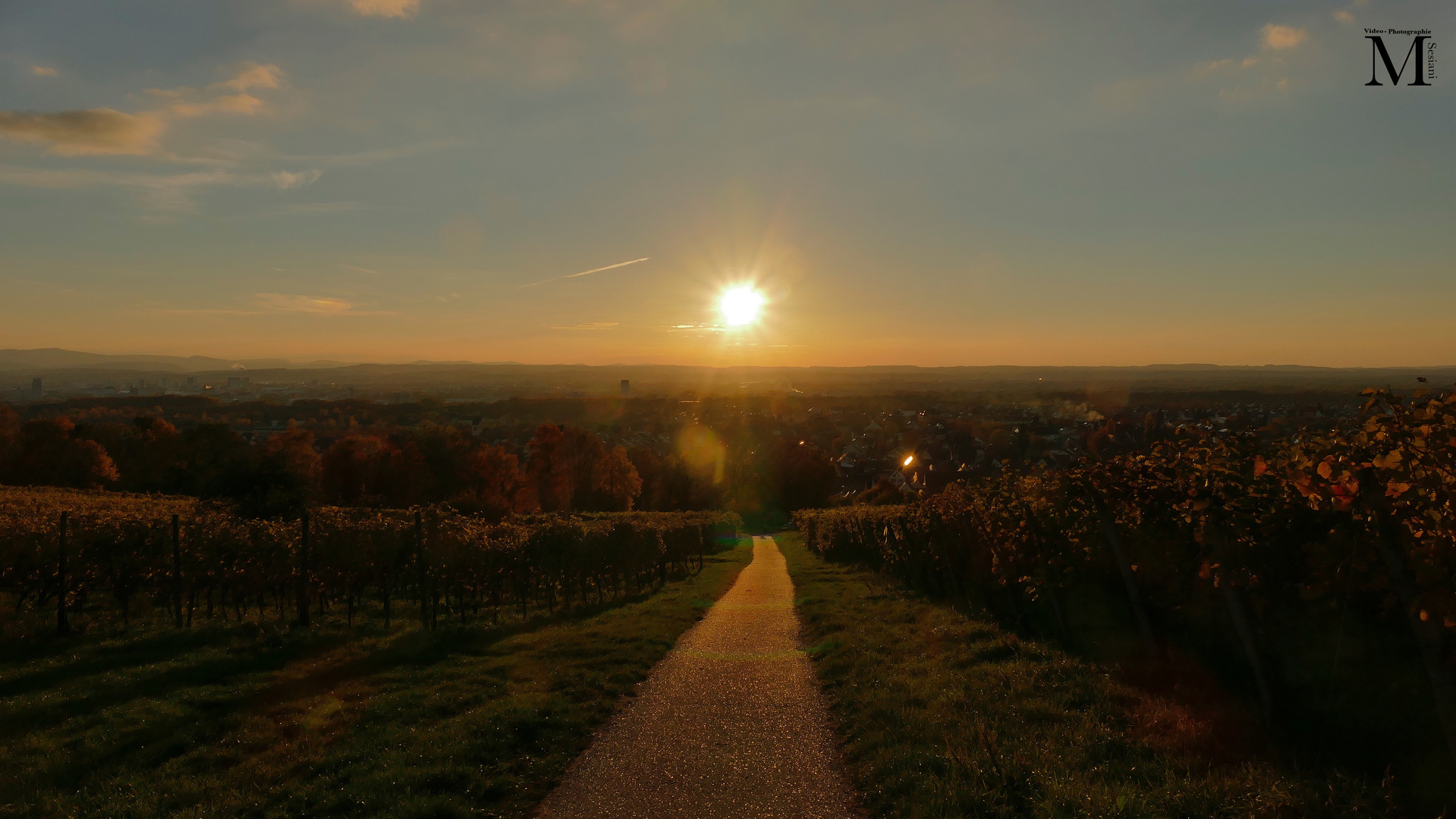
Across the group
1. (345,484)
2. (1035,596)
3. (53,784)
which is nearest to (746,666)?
(1035,596)

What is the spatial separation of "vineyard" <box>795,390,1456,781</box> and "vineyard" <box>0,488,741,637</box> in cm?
1270

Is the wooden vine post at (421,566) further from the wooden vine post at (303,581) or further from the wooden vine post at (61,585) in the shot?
the wooden vine post at (61,585)

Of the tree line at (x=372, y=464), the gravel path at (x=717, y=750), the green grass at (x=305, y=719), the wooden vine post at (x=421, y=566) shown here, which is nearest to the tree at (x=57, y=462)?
the tree line at (x=372, y=464)

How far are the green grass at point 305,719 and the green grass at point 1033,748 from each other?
3483mm

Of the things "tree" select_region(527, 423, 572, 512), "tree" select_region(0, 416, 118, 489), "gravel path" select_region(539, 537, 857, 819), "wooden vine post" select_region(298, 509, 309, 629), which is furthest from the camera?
"tree" select_region(527, 423, 572, 512)

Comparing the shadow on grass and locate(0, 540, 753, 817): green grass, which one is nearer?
locate(0, 540, 753, 817): green grass

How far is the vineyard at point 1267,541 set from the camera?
15.0ft

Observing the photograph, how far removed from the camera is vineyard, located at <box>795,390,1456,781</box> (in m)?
4.59

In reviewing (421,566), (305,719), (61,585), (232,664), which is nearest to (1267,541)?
(305,719)

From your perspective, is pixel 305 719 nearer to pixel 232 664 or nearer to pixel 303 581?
pixel 232 664

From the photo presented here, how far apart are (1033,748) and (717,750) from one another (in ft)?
10.8

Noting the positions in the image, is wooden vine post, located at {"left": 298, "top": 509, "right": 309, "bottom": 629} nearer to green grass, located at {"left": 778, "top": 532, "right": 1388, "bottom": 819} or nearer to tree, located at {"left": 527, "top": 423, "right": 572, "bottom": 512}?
green grass, located at {"left": 778, "top": 532, "right": 1388, "bottom": 819}

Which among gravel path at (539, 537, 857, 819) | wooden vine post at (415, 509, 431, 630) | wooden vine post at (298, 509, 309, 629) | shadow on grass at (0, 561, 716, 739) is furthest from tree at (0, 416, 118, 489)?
gravel path at (539, 537, 857, 819)

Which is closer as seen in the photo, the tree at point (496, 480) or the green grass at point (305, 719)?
the green grass at point (305, 719)
